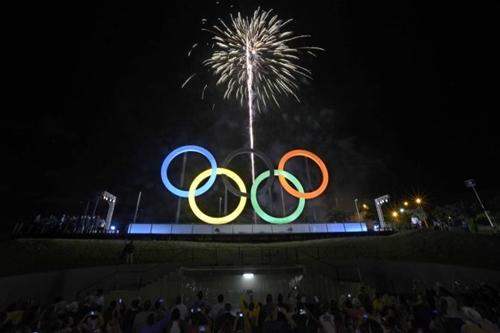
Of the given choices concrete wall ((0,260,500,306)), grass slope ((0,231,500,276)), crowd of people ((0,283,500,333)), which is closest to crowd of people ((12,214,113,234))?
grass slope ((0,231,500,276))

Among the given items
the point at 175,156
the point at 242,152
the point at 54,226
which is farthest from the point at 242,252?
the point at 54,226

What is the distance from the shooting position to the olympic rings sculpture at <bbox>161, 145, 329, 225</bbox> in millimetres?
34938

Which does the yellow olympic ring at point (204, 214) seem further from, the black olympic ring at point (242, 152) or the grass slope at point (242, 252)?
the grass slope at point (242, 252)

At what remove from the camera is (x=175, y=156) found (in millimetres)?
36250

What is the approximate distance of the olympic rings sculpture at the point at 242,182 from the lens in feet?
115

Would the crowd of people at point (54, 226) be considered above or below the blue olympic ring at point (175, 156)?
below

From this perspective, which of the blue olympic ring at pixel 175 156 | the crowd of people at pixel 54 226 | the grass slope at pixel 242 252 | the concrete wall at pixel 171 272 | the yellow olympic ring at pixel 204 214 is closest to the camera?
the concrete wall at pixel 171 272

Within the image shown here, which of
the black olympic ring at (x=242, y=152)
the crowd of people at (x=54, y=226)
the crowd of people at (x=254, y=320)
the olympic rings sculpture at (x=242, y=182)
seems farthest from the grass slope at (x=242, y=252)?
the crowd of people at (x=254, y=320)

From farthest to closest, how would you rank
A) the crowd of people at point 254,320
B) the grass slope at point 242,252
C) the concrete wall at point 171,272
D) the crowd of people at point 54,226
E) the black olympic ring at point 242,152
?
the black olympic ring at point 242,152 < the crowd of people at point 54,226 < the grass slope at point 242,252 < the concrete wall at point 171,272 < the crowd of people at point 254,320

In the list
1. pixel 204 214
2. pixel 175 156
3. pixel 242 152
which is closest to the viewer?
pixel 204 214

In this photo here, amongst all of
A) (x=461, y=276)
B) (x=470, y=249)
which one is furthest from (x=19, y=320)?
(x=470, y=249)

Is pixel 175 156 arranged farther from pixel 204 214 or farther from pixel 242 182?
pixel 242 182

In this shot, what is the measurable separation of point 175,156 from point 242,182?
10.0 meters

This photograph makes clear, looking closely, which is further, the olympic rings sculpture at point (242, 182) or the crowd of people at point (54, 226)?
the olympic rings sculpture at point (242, 182)
